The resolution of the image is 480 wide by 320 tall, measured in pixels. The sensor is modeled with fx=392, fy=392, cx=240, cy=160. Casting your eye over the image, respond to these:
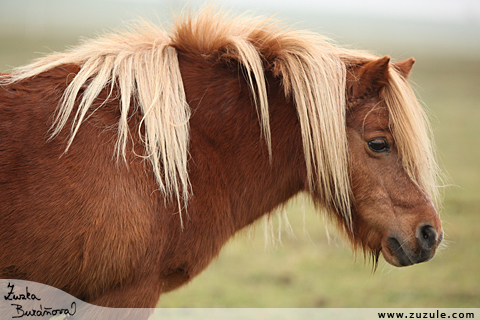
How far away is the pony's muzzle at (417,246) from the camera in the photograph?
201 cm

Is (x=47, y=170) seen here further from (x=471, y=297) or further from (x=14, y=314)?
(x=471, y=297)

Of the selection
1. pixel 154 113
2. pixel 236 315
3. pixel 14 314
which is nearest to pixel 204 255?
pixel 154 113

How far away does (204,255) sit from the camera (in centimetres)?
199

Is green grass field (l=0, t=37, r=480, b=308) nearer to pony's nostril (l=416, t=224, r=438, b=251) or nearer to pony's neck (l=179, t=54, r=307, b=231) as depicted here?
pony's neck (l=179, t=54, r=307, b=231)

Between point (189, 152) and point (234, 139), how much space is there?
0.83ft

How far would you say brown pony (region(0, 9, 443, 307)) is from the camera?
1.74 metres

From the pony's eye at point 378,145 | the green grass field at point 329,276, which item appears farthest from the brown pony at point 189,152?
the green grass field at point 329,276

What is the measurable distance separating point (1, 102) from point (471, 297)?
Result: 221 inches

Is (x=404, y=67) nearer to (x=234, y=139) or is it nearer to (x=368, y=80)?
(x=368, y=80)

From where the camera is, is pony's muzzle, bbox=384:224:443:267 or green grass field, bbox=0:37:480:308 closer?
pony's muzzle, bbox=384:224:443:267
